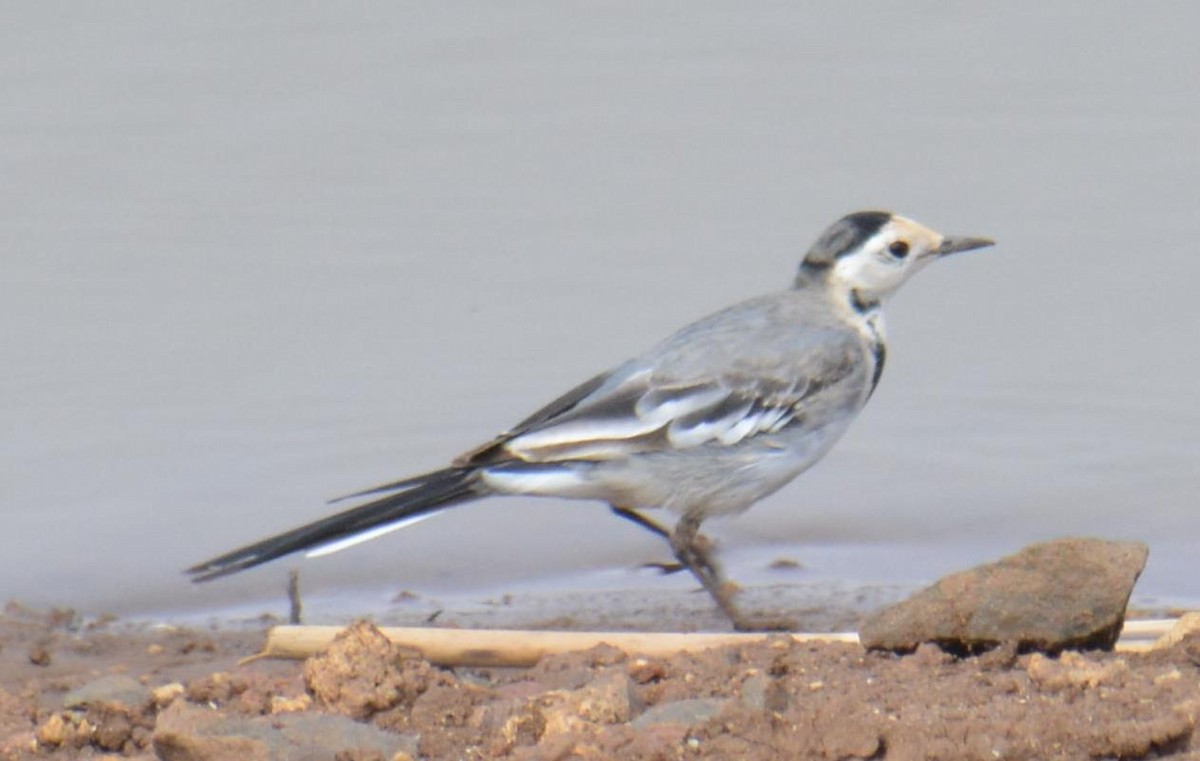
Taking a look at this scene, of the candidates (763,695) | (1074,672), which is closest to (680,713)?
(763,695)

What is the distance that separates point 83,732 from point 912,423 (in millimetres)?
4561

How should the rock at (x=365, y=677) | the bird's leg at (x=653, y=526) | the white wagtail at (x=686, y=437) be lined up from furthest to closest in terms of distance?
the bird's leg at (x=653, y=526), the white wagtail at (x=686, y=437), the rock at (x=365, y=677)

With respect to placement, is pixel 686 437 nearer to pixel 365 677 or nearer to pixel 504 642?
pixel 504 642

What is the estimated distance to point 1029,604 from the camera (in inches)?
185

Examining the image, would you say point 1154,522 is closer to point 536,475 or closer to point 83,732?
point 536,475

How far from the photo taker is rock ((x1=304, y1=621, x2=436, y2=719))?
4.48m

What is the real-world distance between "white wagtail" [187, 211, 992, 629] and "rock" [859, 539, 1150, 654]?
187 cm

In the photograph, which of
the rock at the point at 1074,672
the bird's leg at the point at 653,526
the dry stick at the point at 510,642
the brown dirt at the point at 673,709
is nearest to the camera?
the brown dirt at the point at 673,709

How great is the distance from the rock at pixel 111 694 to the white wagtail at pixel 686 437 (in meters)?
1.49

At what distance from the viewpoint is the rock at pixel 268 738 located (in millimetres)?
4098

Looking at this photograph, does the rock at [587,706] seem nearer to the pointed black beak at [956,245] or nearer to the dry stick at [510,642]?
the dry stick at [510,642]

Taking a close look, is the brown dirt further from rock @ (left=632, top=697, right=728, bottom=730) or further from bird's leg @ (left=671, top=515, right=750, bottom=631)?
bird's leg @ (left=671, top=515, right=750, bottom=631)

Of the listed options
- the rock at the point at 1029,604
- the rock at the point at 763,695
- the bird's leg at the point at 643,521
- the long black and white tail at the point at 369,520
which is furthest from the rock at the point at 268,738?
the bird's leg at the point at 643,521

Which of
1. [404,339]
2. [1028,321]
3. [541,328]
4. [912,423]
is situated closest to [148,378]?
[404,339]
